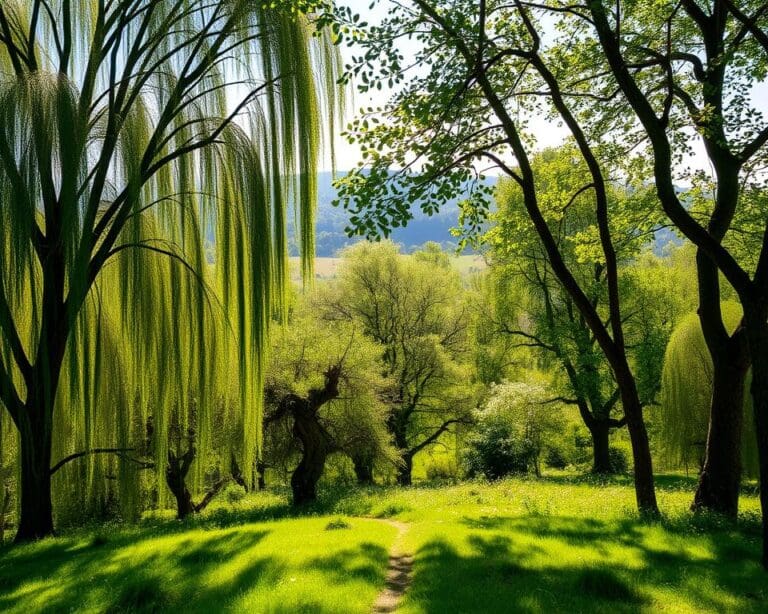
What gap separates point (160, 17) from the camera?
27.6ft

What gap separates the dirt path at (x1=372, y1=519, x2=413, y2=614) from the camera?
4.68m

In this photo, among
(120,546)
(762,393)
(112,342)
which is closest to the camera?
(762,393)

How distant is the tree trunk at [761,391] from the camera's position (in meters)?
5.26

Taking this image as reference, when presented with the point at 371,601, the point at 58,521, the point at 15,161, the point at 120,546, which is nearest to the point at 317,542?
the point at 371,601

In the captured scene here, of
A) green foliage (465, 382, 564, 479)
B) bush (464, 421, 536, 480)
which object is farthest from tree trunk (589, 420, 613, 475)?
bush (464, 421, 536, 480)

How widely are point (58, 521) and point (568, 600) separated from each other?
14879 mm

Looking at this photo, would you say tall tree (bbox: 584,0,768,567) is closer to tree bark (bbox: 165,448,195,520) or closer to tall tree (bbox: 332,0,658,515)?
tall tree (bbox: 332,0,658,515)

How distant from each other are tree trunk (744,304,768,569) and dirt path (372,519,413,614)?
3471mm

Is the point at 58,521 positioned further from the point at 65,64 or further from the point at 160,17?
the point at 160,17

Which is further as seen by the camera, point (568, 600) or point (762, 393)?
point (762, 393)

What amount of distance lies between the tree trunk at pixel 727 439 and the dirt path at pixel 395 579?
456 cm

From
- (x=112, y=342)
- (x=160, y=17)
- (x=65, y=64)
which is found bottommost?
(x=112, y=342)

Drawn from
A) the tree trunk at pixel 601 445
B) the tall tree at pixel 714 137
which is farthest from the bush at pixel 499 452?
the tall tree at pixel 714 137

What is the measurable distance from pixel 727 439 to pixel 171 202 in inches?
358
